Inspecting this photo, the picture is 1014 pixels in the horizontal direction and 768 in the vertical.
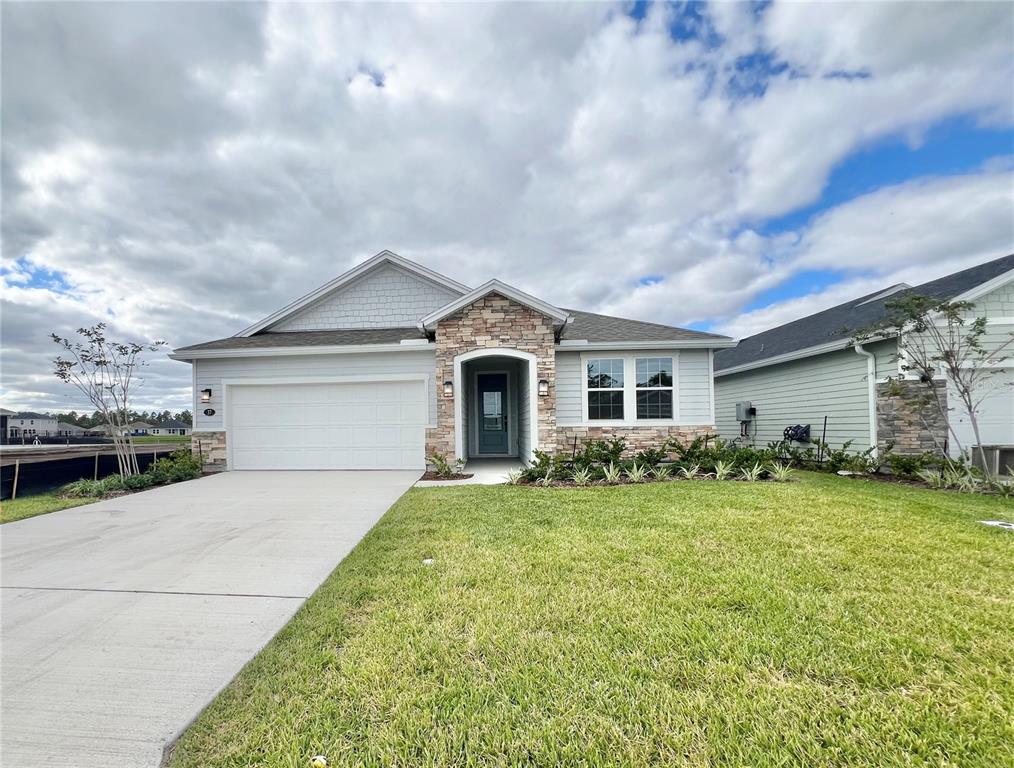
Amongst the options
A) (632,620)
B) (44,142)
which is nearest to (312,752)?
(632,620)

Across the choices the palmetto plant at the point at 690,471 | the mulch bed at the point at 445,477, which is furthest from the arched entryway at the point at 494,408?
the palmetto plant at the point at 690,471

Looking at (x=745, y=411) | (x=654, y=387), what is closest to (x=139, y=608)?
(x=654, y=387)

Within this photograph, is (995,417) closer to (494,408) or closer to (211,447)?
(494,408)

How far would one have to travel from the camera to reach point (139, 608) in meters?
3.25

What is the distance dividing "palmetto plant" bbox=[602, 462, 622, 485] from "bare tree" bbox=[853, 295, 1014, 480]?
5.82 meters

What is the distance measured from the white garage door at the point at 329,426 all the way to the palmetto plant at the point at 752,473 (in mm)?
6958

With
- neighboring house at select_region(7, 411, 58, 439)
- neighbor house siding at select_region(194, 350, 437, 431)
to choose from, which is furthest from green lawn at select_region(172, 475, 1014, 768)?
neighboring house at select_region(7, 411, 58, 439)

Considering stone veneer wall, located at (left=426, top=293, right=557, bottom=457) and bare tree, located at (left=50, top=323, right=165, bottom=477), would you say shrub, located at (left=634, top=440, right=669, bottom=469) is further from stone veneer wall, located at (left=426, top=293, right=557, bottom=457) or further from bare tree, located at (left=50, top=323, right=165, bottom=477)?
bare tree, located at (left=50, top=323, right=165, bottom=477)

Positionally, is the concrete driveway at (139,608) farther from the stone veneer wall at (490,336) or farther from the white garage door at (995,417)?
the white garage door at (995,417)

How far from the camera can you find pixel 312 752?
1.82 m

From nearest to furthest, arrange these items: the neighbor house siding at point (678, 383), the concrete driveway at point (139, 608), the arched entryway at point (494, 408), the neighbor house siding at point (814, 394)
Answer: the concrete driveway at point (139, 608) → the neighbor house siding at point (814, 394) → the neighbor house siding at point (678, 383) → the arched entryway at point (494, 408)

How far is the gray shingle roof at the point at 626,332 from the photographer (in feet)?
33.4

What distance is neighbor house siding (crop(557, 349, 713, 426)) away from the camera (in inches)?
404

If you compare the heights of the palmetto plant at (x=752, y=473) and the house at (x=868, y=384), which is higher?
the house at (x=868, y=384)
